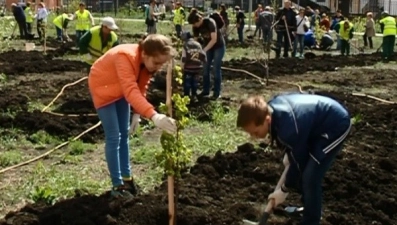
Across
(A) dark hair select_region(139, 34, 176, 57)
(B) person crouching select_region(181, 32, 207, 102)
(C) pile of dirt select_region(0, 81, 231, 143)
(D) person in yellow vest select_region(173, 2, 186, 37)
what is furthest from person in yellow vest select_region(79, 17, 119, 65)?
(A) dark hair select_region(139, 34, 176, 57)

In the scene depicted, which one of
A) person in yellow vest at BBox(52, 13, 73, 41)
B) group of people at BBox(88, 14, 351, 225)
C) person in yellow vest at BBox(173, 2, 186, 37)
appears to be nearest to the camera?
group of people at BBox(88, 14, 351, 225)

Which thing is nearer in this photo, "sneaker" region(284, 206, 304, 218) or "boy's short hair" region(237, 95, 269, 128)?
"boy's short hair" region(237, 95, 269, 128)

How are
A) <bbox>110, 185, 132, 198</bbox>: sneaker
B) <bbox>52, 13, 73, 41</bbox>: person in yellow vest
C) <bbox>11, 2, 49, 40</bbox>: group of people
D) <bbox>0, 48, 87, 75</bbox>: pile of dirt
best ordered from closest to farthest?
<bbox>110, 185, 132, 198</bbox>: sneaker
<bbox>0, 48, 87, 75</bbox>: pile of dirt
<bbox>52, 13, 73, 41</bbox>: person in yellow vest
<bbox>11, 2, 49, 40</bbox>: group of people

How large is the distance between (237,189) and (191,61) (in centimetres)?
483

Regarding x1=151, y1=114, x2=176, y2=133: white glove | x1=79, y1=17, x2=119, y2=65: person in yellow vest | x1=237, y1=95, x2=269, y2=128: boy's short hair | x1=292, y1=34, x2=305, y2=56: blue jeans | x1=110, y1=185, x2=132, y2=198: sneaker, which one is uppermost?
x1=79, y1=17, x2=119, y2=65: person in yellow vest

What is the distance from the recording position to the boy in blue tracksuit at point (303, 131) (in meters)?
4.46

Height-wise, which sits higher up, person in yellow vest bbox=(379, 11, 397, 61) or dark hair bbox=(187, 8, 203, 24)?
dark hair bbox=(187, 8, 203, 24)

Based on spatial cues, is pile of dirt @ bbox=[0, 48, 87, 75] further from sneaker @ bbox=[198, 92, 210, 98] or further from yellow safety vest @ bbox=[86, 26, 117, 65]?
yellow safety vest @ bbox=[86, 26, 117, 65]

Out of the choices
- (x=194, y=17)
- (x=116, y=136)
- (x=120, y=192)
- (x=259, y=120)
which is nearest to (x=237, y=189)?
(x=120, y=192)

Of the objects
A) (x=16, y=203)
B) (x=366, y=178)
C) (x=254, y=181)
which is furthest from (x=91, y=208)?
(x=366, y=178)

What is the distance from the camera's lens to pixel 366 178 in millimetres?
7141

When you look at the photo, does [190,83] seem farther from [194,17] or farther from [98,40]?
[98,40]

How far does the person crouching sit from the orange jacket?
4990mm

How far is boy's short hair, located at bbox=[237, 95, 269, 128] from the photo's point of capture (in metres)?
4.39
